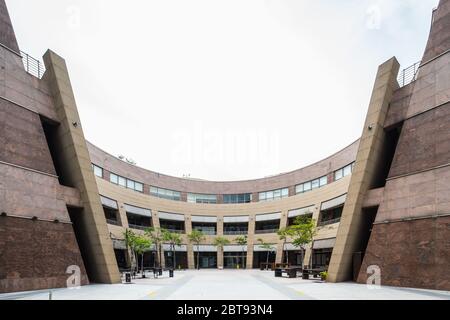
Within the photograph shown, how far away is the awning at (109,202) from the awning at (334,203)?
28757 millimetres

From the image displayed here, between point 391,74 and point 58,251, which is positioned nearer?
point 58,251

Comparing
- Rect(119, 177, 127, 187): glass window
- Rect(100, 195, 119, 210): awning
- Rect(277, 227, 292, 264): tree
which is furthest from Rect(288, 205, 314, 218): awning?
Rect(100, 195, 119, 210): awning

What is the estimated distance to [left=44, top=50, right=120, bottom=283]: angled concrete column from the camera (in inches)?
979

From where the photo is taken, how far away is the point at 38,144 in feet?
73.7

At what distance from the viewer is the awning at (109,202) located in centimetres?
4400

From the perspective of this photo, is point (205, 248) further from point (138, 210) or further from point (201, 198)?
point (138, 210)

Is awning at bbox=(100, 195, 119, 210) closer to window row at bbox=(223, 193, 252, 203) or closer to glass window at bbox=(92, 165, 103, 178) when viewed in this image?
glass window at bbox=(92, 165, 103, 178)

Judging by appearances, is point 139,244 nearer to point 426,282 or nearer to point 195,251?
point 195,251

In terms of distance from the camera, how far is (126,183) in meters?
52.7

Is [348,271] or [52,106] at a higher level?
[52,106]

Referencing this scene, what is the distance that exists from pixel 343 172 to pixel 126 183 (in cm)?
3121

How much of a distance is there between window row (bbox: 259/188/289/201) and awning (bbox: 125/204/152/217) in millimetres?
20418
